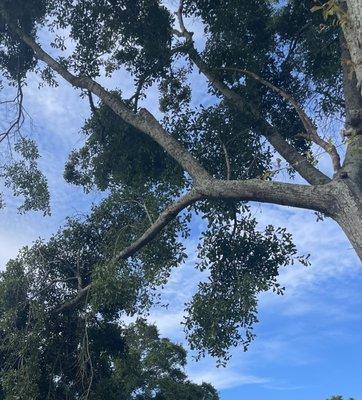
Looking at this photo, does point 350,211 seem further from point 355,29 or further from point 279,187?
point 355,29

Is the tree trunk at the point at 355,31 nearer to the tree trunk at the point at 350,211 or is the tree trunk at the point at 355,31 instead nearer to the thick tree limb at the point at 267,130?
the tree trunk at the point at 350,211

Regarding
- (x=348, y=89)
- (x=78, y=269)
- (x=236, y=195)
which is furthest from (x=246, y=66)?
(x=78, y=269)

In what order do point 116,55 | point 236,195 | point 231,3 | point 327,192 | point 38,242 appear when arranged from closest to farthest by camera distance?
point 327,192 → point 236,195 → point 38,242 → point 231,3 → point 116,55

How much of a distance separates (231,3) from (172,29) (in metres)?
1.99

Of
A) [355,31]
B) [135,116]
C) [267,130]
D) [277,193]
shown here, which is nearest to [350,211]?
[277,193]

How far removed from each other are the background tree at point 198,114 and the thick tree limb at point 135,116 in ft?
0.11

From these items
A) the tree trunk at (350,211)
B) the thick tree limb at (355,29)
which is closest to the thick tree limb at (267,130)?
the tree trunk at (350,211)

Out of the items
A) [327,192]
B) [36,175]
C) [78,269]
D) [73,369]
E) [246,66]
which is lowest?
[73,369]

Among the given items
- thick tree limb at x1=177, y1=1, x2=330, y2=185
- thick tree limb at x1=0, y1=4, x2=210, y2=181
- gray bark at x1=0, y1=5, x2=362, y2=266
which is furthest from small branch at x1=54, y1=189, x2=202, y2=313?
thick tree limb at x1=177, y1=1, x2=330, y2=185

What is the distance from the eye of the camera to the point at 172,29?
17.5 m

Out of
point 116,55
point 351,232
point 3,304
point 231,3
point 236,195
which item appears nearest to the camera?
point 351,232

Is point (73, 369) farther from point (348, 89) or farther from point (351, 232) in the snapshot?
point (348, 89)

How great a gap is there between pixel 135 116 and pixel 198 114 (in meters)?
2.93

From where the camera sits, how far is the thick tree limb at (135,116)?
497 inches
